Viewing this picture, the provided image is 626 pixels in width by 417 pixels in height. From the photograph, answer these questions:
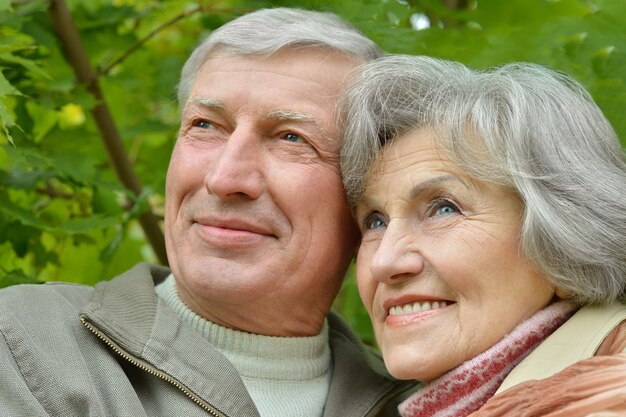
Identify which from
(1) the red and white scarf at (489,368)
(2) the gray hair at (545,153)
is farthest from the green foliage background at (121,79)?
(1) the red and white scarf at (489,368)

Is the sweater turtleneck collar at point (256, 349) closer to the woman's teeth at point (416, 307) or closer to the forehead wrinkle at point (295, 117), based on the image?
the woman's teeth at point (416, 307)

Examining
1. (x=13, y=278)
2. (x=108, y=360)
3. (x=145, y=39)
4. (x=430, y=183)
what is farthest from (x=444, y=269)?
(x=145, y=39)

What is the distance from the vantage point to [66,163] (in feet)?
12.0

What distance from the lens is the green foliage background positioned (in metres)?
3.15

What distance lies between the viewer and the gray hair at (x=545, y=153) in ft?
9.01

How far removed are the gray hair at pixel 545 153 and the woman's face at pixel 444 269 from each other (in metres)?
0.05

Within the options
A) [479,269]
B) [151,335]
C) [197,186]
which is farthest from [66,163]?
[479,269]

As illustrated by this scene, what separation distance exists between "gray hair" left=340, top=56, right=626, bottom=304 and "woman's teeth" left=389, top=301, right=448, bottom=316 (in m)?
0.27

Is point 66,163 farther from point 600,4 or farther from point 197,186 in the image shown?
point 600,4

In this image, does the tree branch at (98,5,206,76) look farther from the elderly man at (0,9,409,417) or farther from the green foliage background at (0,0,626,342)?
the elderly man at (0,9,409,417)

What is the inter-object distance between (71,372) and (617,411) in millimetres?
1404

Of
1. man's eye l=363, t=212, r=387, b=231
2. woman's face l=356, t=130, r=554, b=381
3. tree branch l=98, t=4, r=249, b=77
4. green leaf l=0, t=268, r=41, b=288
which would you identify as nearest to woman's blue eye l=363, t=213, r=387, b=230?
man's eye l=363, t=212, r=387, b=231

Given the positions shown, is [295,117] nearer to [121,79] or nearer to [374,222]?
[374,222]

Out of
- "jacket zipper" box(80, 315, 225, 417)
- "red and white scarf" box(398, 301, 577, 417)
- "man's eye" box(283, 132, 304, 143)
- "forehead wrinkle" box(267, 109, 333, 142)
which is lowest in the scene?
"jacket zipper" box(80, 315, 225, 417)
